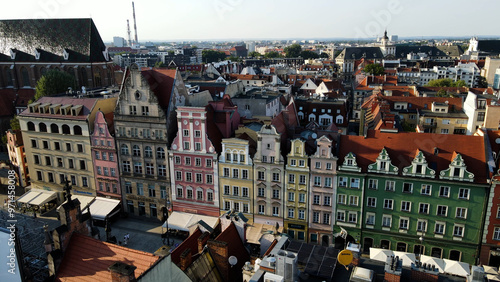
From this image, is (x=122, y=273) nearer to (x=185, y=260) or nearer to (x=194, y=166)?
(x=185, y=260)

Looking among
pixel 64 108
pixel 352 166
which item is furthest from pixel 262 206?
pixel 64 108

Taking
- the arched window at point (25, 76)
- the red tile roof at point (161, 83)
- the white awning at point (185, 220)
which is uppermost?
the red tile roof at point (161, 83)

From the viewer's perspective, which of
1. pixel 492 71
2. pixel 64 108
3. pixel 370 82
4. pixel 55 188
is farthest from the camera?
pixel 492 71

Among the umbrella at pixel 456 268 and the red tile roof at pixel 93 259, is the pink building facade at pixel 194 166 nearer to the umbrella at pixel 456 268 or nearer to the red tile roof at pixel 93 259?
the red tile roof at pixel 93 259

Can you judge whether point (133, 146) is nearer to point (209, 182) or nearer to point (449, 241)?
point (209, 182)

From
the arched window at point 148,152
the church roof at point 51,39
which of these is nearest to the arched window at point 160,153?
the arched window at point 148,152

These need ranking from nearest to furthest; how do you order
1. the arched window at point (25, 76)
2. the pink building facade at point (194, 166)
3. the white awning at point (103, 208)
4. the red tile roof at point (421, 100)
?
the pink building facade at point (194, 166), the white awning at point (103, 208), the red tile roof at point (421, 100), the arched window at point (25, 76)

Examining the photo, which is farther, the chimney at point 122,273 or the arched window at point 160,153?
the arched window at point 160,153

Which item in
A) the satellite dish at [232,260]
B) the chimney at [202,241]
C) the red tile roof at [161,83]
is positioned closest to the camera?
the satellite dish at [232,260]
